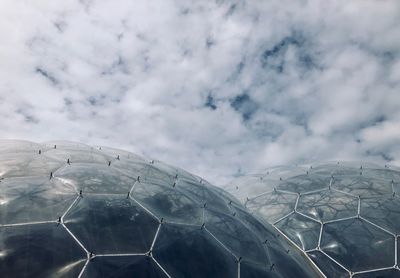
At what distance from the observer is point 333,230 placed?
10094 mm

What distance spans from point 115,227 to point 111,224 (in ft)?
0.30

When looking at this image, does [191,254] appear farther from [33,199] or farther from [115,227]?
[33,199]

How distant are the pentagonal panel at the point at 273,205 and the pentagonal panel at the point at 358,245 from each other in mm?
1899

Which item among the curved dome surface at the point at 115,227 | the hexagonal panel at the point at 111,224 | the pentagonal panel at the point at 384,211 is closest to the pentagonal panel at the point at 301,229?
the curved dome surface at the point at 115,227

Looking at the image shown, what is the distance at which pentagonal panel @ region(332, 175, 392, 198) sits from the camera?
1194 centimetres

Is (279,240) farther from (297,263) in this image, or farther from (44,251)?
(44,251)

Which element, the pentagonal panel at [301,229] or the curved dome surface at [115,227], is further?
the pentagonal panel at [301,229]

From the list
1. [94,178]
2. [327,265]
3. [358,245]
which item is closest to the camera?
[94,178]

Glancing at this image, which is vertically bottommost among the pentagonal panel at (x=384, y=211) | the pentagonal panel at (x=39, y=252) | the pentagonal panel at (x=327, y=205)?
the pentagonal panel at (x=327, y=205)

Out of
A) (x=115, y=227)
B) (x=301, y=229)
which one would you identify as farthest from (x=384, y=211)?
(x=115, y=227)

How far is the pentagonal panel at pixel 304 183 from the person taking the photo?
1287 cm

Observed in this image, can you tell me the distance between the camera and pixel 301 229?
10500 mm

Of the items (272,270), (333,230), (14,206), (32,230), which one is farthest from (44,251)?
(333,230)

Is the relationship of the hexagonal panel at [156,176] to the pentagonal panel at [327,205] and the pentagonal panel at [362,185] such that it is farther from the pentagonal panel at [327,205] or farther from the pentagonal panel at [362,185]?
the pentagonal panel at [362,185]
